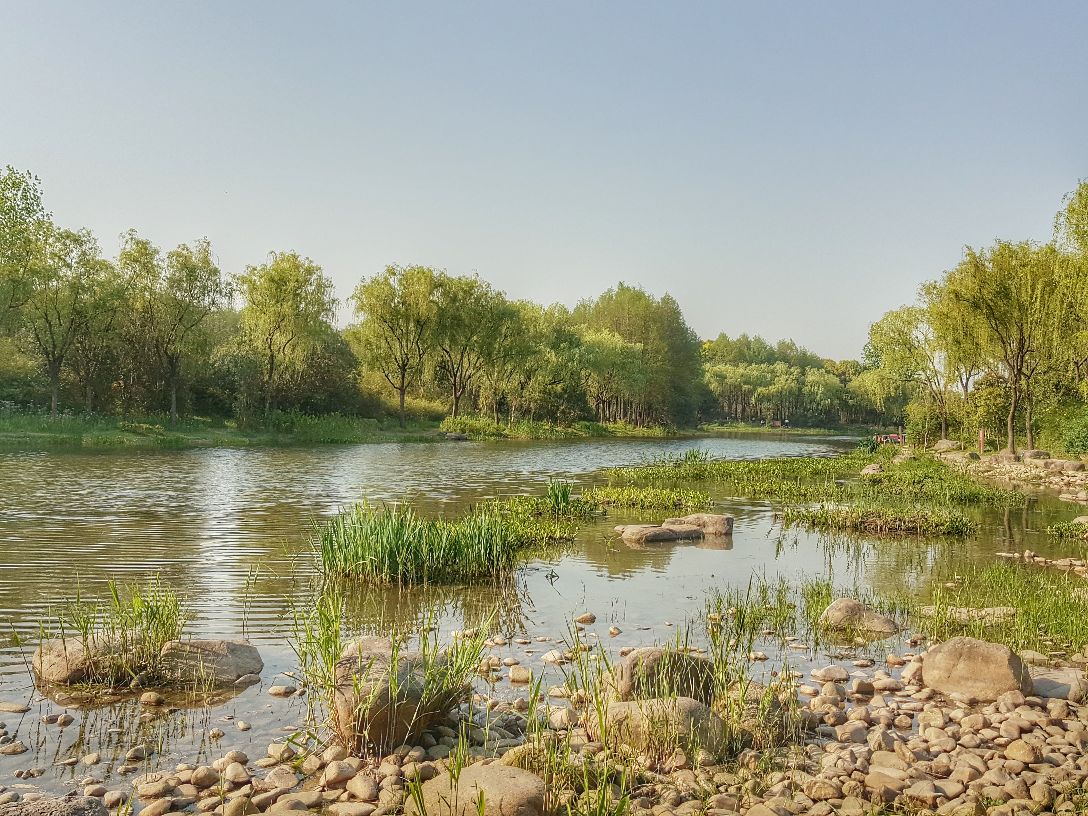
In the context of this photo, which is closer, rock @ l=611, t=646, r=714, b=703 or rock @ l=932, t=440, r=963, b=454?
rock @ l=611, t=646, r=714, b=703

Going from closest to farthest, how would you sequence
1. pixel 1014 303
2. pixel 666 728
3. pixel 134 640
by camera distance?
1. pixel 666 728
2. pixel 134 640
3. pixel 1014 303

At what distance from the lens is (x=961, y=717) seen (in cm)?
663

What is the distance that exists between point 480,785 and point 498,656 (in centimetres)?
370

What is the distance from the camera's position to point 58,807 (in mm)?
4383

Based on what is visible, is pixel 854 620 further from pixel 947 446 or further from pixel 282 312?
pixel 282 312

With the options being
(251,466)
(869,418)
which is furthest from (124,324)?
(869,418)

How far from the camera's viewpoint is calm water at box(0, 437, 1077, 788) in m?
6.61

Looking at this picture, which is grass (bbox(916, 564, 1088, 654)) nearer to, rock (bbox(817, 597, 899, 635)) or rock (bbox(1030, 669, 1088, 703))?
rock (bbox(817, 597, 899, 635))

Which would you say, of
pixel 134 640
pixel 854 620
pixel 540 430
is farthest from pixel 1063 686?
pixel 540 430

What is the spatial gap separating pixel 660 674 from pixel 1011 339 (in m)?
36.3

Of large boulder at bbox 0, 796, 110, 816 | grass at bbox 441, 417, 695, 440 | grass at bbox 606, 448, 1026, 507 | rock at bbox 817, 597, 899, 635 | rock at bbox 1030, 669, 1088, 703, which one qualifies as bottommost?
rock at bbox 817, 597, 899, 635

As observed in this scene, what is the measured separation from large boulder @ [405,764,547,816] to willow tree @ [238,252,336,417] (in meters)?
50.0

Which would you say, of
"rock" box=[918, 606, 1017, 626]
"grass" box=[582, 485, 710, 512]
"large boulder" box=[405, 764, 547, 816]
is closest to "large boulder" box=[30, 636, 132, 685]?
"large boulder" box=[405, 764, 547, 816]

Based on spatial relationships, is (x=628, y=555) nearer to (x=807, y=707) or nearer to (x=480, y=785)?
(x=807, y=707)
